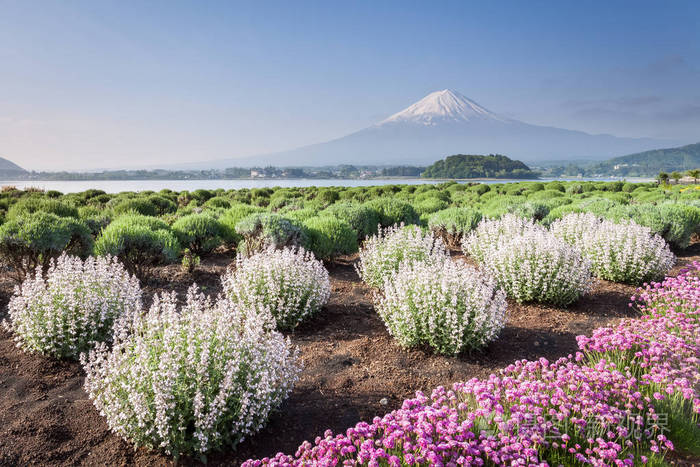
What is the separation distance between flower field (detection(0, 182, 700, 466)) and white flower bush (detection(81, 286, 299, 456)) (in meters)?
0.02

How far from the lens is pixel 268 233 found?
8.89m

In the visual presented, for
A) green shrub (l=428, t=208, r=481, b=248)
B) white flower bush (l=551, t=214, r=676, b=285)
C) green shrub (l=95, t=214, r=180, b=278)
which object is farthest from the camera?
green shrub (l=428, t=208, r=481, b=248)

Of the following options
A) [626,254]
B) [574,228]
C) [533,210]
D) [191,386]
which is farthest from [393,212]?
[191,386]

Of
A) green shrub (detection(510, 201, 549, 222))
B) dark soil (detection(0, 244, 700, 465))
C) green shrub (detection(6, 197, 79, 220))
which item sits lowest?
dark soil (detection(0, 244, 700, 465))

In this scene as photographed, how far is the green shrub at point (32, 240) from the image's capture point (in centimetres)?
681

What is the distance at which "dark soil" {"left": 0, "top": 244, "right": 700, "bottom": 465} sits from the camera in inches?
133

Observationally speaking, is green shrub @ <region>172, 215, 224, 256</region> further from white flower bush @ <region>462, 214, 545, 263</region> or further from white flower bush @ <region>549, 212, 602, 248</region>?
white flower bush @ <region>549, 212, 602, 248</region>

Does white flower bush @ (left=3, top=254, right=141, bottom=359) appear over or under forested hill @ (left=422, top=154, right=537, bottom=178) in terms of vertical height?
under

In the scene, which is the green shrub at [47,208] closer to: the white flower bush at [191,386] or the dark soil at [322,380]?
the dark soil at [322,380]

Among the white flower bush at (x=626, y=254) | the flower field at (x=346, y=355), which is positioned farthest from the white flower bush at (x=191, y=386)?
the white flower bush at (x=626, y=254)

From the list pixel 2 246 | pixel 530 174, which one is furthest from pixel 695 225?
pixel 530 174

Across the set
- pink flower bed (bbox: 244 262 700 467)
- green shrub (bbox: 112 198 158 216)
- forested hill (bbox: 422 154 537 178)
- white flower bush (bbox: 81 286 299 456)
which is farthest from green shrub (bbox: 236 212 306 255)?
forested hill (bbox: 422 154 537 178)

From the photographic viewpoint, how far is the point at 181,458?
3.27 metres

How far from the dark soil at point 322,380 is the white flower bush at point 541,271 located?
23 cm
